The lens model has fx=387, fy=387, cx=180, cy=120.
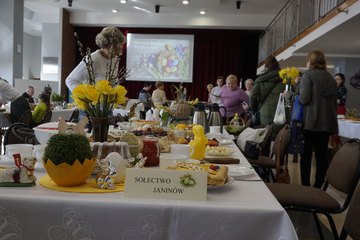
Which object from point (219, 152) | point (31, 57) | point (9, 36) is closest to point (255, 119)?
point (219, 152)

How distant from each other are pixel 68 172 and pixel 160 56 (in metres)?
10.8

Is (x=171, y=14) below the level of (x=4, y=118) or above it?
above

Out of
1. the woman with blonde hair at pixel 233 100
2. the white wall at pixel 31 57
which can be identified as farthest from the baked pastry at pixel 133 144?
the white wall at pixel 31 57

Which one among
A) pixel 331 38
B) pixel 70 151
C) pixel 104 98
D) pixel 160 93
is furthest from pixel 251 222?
pixel 160 93

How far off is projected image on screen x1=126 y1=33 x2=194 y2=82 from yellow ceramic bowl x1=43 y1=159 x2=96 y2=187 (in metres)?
10.6

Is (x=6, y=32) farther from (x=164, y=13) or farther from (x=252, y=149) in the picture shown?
(x=252, y=149)

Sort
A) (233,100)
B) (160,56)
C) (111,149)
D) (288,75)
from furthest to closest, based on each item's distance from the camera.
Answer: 1. (160,56)
2. (233,100)
3. (288,75)
4. (111,149)

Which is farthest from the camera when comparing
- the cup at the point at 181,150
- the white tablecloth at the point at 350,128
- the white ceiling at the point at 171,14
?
the white ceiling at the point at 171,14

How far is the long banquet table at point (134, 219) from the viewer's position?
3.11 ft

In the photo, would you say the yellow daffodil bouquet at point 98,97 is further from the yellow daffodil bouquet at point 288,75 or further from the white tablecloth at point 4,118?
the white tablecloth at point 4,118

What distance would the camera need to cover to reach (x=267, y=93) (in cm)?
424

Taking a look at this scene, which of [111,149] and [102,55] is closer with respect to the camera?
[111,149]

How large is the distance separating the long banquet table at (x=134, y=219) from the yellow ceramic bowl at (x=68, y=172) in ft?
0.33

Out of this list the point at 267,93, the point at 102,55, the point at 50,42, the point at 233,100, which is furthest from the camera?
the point at 50,42
